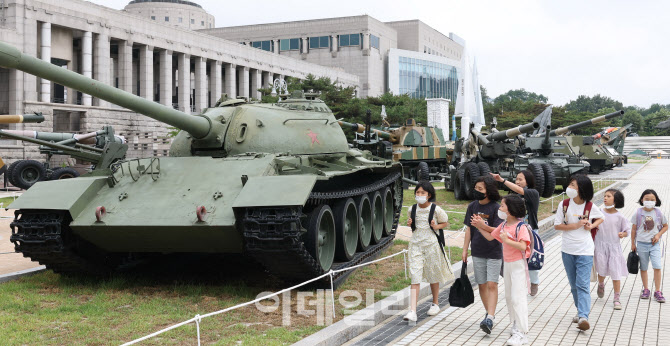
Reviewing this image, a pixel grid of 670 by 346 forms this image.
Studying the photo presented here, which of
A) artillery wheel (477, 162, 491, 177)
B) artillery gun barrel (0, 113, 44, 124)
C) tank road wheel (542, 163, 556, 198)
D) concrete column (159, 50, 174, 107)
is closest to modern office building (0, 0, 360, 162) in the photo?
concrete column (159, 50, 174, 107)

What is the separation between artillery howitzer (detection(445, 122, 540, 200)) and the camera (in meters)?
21.8

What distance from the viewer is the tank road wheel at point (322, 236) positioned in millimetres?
8867

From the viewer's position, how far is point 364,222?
38.8ft

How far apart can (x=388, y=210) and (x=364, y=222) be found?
1.76m

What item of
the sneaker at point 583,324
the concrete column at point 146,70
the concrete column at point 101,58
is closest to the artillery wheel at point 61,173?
the concrete column at point 101,58

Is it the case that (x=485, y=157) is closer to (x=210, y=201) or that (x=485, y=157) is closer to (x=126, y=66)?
(x=210, y=201)

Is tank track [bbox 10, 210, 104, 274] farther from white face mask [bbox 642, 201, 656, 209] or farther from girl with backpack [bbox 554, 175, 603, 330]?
white face mask [bbox 642, 201, 656, 209]

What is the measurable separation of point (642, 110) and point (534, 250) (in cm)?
16784

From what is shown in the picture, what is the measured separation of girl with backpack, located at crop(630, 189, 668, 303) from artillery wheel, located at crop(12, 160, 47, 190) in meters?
24.2

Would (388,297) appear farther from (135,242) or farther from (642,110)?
(642,110)

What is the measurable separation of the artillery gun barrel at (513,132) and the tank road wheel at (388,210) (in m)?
8.75

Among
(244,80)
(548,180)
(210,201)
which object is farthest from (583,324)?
(244,80)

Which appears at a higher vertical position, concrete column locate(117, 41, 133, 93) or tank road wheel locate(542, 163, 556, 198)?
concrete column locate(117, 41, 133, 93)

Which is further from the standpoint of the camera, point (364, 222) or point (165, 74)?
point (165, 74)
